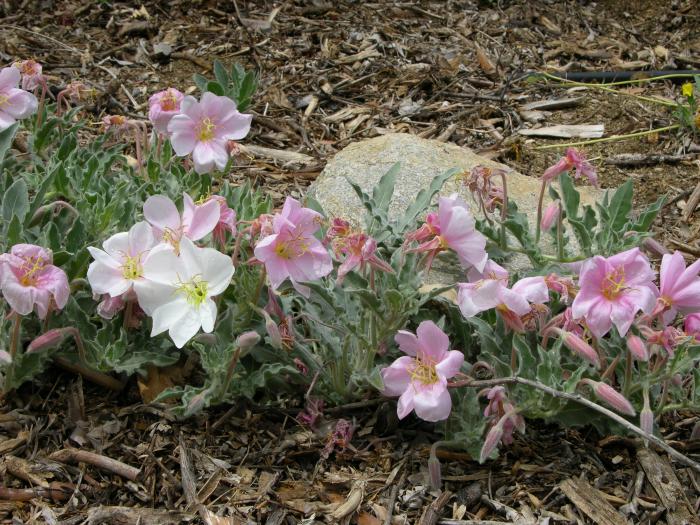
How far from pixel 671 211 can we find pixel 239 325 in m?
2.30

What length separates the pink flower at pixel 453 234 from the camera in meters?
2.31

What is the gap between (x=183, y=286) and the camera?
2.18 meters

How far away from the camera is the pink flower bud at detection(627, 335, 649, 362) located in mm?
2162

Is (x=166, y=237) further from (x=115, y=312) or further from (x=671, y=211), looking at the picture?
(x=671, y=211)

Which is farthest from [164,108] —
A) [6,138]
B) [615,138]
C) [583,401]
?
[615,138]

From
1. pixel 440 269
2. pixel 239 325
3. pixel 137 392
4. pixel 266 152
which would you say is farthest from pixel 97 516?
pixel 266 152

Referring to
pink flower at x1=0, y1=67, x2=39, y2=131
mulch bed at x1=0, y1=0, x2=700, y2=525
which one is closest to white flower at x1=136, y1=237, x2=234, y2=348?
A: mulch bed at x1=0, y1=0, x2=700, y2=525

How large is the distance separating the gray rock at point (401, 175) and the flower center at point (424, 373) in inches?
41.1

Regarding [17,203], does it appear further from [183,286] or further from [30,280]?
[183,286]

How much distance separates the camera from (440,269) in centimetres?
302

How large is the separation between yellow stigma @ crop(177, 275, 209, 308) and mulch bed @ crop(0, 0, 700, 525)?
0.50 metres

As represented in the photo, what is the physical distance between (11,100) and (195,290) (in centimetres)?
135

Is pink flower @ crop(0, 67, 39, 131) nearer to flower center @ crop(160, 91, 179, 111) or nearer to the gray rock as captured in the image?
flower center @ crop(160, 91, 179, 111)

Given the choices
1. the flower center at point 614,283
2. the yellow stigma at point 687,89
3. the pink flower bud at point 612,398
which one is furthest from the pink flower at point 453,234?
the yellow stigma at point 687,89
